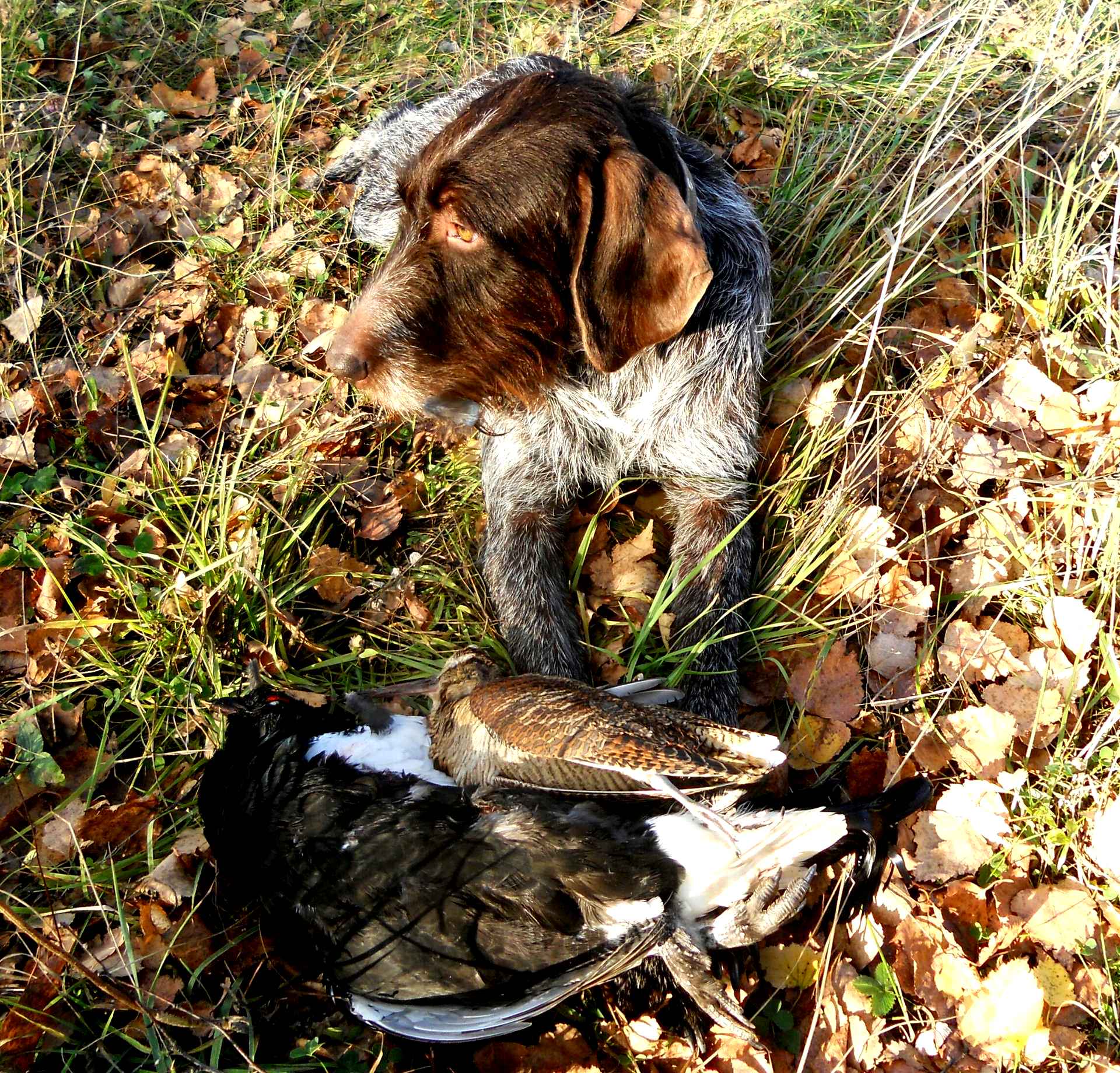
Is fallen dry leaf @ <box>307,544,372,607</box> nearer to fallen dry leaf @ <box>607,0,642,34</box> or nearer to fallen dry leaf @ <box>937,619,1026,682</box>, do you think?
fallen dry leaf @ <box>937,619,1026,682</box>

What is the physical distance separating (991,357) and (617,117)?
1.77 m

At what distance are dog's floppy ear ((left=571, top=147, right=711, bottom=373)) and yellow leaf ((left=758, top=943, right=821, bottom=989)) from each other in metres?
1.69

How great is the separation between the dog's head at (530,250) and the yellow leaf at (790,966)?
1660 mm

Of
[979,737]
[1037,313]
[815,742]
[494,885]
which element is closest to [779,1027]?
[815,742]

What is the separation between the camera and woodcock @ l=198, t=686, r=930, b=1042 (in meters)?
2.25

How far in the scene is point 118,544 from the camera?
338 centimetres

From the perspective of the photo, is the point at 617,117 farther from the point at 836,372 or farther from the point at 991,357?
the point at 991,357

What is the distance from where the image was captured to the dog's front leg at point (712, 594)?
123 inches

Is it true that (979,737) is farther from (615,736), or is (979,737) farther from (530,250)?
(530,250)

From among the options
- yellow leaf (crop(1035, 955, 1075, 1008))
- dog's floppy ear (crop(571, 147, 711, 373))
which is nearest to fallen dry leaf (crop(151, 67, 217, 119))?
dog's floppy ear (crop(571, 147, 711, 373))

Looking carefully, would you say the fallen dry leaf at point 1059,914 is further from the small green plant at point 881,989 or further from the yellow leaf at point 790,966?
the yellow leaf at point 790,966

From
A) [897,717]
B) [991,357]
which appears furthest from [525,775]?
[991,357]

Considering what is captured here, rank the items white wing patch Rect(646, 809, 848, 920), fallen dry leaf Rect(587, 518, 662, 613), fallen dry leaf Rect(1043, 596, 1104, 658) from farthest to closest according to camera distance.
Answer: fallen dry leaf Rect(587, 518, 662, 613), fallen dry leaf Rect(1043, 596, 1104, 658), white wing patch Rect(646, 809, 848, 920)

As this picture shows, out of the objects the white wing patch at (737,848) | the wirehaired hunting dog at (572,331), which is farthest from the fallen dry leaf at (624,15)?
the white wing patch at (737,848)
